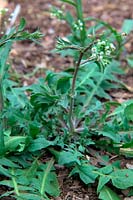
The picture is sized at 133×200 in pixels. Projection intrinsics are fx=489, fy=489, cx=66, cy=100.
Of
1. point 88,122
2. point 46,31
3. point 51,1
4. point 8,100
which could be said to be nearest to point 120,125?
point 88,122

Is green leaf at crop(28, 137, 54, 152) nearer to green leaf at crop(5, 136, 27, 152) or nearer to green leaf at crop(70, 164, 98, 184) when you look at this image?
green leaf at crop(5, 136, 27, 152)

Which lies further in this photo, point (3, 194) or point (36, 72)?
point (36, 72)

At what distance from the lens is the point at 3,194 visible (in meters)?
2.26

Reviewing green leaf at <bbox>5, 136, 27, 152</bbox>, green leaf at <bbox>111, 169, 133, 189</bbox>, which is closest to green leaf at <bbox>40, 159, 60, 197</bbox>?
green leaf at <bbox>5, 136, 27, 152</bbox>

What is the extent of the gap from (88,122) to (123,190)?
422 millimetres

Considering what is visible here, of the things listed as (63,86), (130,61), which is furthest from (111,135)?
(130,61)

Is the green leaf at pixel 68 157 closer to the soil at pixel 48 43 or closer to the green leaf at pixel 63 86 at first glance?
A: the soil at pixel 48 43

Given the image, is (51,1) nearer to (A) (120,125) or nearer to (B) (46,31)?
(B) (46,31)

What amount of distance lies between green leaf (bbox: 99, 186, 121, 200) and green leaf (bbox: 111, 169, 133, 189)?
42mm

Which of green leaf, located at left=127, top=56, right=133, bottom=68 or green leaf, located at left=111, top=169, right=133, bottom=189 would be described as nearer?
green leaf, located at left=111, top=169, right=133, bottom=189

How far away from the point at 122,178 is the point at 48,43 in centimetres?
178

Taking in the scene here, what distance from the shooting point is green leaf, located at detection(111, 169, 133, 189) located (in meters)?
2.35

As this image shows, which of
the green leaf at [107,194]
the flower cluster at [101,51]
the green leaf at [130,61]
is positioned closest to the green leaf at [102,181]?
the green leaf at [107,194]

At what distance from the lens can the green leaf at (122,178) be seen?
2354mm
